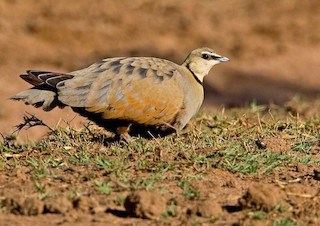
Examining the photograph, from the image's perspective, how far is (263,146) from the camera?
6812 mm

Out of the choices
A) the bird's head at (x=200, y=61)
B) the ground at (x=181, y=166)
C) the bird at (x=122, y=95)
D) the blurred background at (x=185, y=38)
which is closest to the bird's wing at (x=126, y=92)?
the bird at (x=122, y=95)

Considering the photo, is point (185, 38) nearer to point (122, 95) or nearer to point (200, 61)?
point (200, 61)

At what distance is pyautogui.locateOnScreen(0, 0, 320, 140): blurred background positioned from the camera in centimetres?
1362

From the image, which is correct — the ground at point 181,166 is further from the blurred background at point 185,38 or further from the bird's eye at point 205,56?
the bird's eye at point 205,56

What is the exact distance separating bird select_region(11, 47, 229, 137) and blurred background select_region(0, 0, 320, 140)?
4.82m

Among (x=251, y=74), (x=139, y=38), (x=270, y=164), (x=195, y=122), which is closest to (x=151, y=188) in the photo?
(x=270, y=164)

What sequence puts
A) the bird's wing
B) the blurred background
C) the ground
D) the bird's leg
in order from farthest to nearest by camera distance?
the blurred background < the bird's leg < the bird's wing < the ground

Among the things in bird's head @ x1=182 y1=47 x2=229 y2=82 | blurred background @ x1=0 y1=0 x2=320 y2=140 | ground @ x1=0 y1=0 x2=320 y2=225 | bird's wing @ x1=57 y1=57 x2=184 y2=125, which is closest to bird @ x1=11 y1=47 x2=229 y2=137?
bird's wing @ x1=57 y1=57 x2=184 y2=125

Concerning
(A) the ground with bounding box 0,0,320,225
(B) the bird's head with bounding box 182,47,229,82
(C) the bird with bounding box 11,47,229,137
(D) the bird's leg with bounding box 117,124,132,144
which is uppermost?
(B) the bird's head with bounding box 182,47,229,82

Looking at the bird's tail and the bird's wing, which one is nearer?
the bird's wing

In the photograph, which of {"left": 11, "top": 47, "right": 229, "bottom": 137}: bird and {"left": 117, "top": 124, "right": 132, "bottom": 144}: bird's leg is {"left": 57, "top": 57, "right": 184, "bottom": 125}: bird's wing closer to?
{"left": 11, "top": 47, "right": 229, "bottom": 137}: bird

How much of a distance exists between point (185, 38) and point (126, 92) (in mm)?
8961

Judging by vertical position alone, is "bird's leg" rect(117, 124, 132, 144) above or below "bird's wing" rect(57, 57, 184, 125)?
below

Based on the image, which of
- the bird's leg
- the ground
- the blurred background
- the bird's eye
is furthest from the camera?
the blurred background
